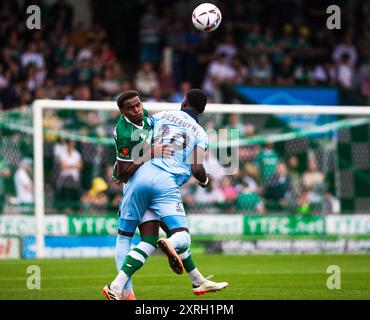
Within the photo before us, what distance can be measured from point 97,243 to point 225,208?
3.22m

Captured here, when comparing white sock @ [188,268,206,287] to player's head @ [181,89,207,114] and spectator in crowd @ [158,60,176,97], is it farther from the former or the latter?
spectator in crowd @ [158,60,176,97]

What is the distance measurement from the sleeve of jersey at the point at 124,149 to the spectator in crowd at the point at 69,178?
10.5 meters

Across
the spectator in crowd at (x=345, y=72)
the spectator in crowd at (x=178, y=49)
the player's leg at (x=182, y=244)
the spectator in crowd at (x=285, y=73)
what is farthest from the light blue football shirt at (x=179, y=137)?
the spectator in crowd at (x=345, y=72)

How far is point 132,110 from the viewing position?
1079 cm

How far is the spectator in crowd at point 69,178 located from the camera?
21.1m

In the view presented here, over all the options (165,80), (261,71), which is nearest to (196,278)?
(165,80)

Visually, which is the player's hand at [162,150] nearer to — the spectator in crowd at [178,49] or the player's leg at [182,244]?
the player's leg at [182,244]

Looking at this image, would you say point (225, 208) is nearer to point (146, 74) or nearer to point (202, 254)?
point (202, 254)

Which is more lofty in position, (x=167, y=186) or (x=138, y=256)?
(x=167, y=186)

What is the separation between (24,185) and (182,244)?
34.4 feet

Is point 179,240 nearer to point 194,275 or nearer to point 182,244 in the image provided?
point 182,244

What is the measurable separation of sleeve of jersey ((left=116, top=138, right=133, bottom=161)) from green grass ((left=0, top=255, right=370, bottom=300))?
76.0 inches

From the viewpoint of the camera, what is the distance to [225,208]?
861 inches
